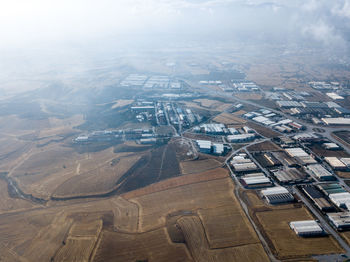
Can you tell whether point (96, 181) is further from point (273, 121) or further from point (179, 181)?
point (273, 121)

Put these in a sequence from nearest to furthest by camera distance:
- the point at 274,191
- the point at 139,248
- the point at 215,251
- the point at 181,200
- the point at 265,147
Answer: the point at 215,251, the point at 139,248, the point at 181,200, the point at 274,191, the point at 265,147

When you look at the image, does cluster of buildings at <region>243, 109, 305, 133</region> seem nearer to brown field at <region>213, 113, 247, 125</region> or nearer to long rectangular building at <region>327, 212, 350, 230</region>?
brown field at <region>213, 113, 247, 125</region>

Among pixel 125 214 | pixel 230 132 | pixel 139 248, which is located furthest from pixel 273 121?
pixel 139 248

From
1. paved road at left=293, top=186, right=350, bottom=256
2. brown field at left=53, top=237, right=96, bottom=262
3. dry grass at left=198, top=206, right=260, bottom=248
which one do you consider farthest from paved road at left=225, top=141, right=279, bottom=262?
brown field at left=53, top=237, right=96, bottom=262

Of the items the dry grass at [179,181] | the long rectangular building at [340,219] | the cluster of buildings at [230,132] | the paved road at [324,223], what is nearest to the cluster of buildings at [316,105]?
the cluster of buildings at [230,132]

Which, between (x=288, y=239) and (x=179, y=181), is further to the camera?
(x=179, y=181)
